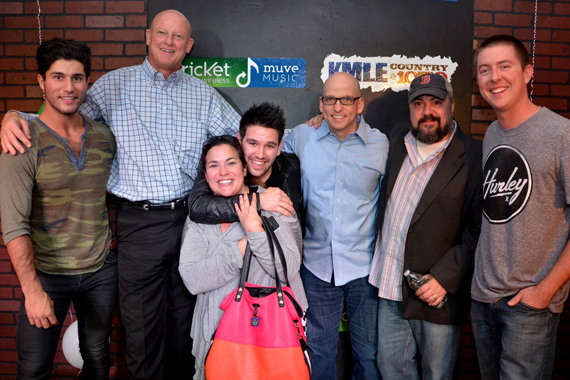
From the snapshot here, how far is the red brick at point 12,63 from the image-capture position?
3.15 m

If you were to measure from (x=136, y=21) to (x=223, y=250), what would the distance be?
2.06 m

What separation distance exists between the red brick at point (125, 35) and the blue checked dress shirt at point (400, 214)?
2099 mm

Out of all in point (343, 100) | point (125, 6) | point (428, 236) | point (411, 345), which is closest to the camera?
point (428, 236)

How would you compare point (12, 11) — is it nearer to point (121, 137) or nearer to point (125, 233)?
point (121, 137)

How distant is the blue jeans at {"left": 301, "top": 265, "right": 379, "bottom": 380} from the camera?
8.41 ft

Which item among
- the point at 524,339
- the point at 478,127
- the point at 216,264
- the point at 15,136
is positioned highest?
the point at 478,127

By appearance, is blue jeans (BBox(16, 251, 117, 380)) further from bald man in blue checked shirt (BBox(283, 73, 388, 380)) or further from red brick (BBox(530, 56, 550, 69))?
red brick (BBox(530, 56, 550, 69))

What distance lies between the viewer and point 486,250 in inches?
81.7

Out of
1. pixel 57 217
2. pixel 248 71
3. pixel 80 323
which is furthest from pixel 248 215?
pixel 248 71

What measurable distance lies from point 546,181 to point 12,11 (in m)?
3.70

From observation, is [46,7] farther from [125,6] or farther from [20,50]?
[125,6]

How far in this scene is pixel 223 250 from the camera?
2.00 metres

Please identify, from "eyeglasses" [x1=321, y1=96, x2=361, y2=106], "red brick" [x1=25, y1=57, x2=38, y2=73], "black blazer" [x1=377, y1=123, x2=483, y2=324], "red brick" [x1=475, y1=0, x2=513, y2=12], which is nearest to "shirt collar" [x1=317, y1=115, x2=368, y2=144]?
"eyeglasses" [x1=321, y1=96, x2=361, y2=106]

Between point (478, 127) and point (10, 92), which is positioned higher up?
point (10, 92)
